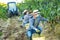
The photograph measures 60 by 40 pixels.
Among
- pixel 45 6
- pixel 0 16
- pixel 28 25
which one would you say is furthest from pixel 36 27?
pixel 0 16

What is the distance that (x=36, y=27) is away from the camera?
2.75m

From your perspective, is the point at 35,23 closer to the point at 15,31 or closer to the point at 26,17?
the point at 26,17

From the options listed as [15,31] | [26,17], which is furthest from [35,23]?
[15,31]

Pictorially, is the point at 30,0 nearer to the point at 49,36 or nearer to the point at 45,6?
the point at 45,6

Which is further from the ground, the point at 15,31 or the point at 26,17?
the point at 26,17

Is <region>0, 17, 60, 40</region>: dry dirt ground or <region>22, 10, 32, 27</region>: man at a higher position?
<region>22, 10, 32, 27</region>: man

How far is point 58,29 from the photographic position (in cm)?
270

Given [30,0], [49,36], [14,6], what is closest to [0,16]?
[14,6]

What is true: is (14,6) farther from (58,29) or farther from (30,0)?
(58,29)

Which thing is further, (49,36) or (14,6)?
(14,6)

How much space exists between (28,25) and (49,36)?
10.7 inches

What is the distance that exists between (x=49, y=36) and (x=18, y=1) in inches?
22.2

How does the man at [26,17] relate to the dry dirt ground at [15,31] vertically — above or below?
above

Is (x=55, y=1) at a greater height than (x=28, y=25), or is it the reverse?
(x=55, y=1)
